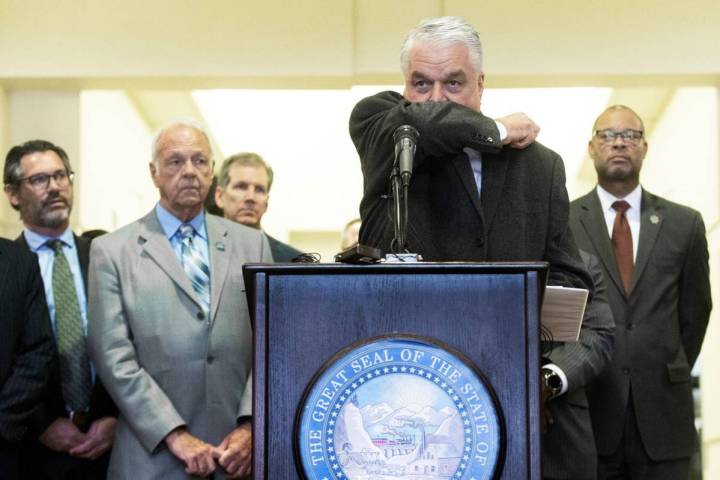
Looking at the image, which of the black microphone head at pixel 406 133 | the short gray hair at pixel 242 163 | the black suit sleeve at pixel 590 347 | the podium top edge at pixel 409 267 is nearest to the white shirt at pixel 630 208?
the black suit sleeve at pixel 590 347

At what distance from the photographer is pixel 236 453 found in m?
3.64

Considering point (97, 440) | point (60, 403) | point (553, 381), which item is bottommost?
point (97, 440)

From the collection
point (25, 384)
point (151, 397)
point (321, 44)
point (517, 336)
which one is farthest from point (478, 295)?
point (321, 44)

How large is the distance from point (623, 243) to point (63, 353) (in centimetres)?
206

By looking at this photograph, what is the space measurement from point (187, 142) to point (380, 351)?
2.30m

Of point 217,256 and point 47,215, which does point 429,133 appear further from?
point 47,215

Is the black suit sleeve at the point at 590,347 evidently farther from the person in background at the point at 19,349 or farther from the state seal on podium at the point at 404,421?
the state seal on podium at the point at 404,421

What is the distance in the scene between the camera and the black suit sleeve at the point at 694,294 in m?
4.70

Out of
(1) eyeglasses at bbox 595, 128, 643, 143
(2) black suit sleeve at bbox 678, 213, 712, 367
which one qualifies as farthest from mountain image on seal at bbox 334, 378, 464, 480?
(1) eyeglasses at bbox 595, 128, 643, 143

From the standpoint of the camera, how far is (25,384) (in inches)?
152

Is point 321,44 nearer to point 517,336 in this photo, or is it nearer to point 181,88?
point 181,88

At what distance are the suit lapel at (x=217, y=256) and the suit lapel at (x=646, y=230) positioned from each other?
1565mm

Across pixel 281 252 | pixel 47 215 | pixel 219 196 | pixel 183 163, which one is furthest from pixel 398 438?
pixel 219 196

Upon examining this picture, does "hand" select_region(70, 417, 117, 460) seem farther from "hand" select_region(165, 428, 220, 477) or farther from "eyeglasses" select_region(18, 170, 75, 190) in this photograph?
"eyeglasses" select_region(18, 170, 75, 190)
